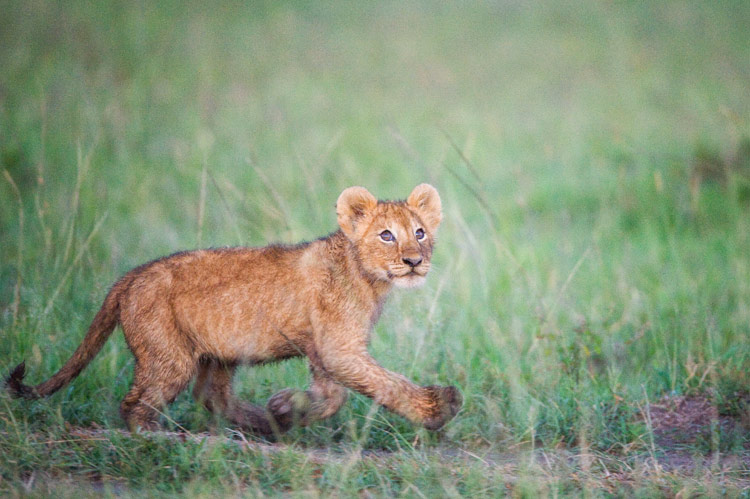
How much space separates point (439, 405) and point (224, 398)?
4.51ft

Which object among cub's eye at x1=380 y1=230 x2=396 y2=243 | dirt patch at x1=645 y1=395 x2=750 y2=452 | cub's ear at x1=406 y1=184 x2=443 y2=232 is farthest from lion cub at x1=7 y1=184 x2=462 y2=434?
dirt patch at x1=645 y1=395 x2=750 y2=452

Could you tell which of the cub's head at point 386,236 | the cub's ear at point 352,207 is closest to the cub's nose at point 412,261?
the cub's head at point 386,236

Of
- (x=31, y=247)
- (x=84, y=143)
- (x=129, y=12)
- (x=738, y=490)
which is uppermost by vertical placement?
(x=129, y=12)

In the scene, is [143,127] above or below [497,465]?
above

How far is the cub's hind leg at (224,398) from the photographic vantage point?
5.29 metres

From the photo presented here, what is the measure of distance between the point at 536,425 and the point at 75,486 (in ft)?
8.29

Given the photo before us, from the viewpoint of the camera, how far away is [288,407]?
511 centimetres

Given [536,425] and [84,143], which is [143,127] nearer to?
[84,143]

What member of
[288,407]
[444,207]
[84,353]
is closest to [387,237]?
[288,407]

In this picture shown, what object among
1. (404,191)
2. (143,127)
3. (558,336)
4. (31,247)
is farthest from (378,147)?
(558,336)

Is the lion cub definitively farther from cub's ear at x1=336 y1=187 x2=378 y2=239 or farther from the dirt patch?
the dirt patch

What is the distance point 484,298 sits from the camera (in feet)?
22.9

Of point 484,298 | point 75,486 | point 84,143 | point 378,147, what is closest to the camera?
point 75,486

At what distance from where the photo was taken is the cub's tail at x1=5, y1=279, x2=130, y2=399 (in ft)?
16.0
